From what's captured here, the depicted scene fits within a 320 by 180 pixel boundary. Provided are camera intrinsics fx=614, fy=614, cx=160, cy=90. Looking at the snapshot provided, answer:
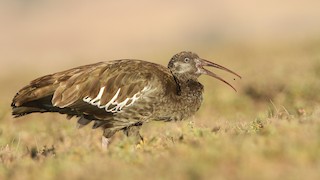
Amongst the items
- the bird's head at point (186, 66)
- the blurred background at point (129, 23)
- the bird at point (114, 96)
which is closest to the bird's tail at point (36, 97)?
Result: the bird at point (114, 96)

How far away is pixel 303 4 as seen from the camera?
98688 mm

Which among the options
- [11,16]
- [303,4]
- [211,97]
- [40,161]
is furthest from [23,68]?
[11,16]

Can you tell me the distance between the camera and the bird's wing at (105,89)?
30.4ft

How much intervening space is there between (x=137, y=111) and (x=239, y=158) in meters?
3.59

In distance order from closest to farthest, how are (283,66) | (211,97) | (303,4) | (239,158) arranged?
(239,158)
(211,97)
(283,66)
(303,4)

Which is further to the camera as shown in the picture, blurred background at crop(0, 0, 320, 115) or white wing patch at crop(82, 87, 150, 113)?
blurred background at crop(0, 0, 320, 115)

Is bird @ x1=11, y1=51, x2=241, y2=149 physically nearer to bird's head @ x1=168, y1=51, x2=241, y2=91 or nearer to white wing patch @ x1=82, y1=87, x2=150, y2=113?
white wing patch @ x1=82, y1=87, x2=150, y2=113

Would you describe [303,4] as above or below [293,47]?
above

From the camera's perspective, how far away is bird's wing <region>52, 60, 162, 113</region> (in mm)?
9258

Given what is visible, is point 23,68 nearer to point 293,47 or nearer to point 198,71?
point 293,47

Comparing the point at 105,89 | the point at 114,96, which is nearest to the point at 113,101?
the point at 114,96

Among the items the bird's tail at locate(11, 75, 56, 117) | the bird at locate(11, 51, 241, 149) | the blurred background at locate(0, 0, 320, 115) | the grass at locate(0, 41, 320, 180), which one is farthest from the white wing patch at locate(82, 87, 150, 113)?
the blurred background at locate(0, 0, 320, 115)

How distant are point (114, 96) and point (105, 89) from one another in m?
0.20

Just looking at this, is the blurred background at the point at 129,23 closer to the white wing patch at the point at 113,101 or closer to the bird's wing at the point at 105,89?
the bird's wing at the point at 105,89
